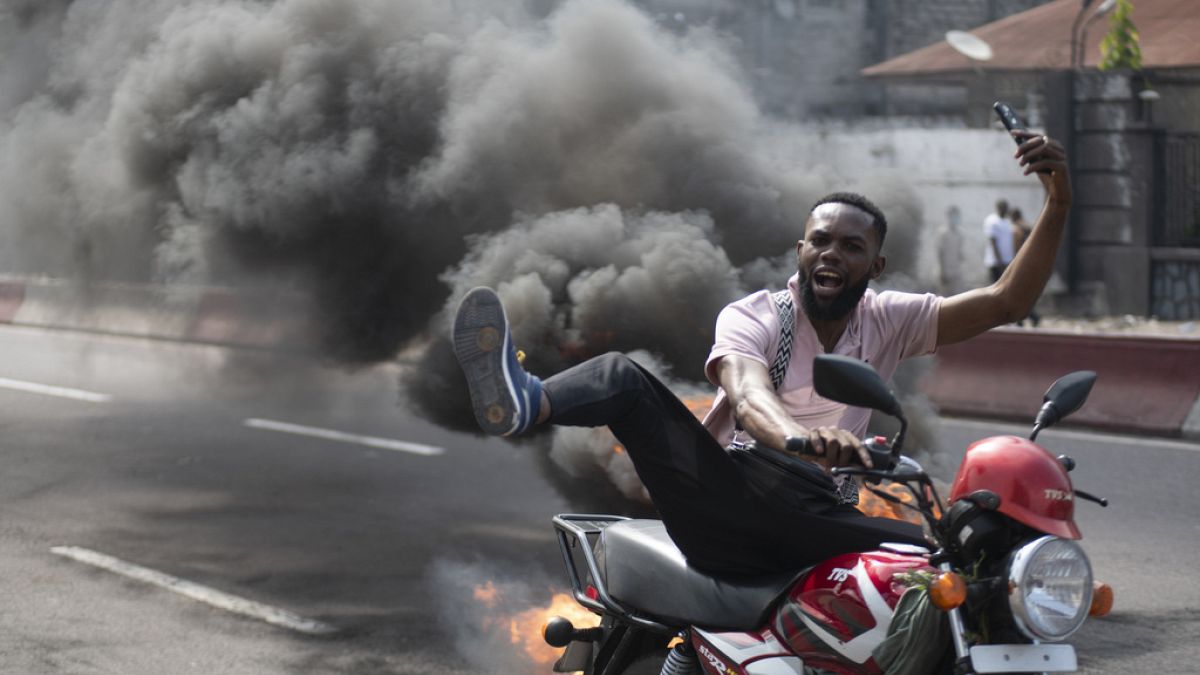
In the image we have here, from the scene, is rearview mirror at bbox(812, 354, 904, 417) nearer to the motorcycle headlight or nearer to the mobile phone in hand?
Answer: the motorcycle headlight

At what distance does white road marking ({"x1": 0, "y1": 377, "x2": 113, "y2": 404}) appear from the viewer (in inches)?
479

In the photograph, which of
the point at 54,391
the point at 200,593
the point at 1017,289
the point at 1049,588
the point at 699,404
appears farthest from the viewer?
the point at 54,391

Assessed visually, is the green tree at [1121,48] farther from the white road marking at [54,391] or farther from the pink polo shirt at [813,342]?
the pink polo shirt at [813,342]

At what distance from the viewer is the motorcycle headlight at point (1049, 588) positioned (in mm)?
2625

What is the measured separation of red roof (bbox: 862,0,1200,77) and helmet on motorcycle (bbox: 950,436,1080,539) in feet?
57.1

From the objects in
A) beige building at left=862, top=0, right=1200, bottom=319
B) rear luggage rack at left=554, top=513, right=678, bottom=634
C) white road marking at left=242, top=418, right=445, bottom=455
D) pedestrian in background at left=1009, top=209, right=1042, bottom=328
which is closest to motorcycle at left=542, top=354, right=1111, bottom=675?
rear luggage rack at left=554, top=513, right=678, bottom=634

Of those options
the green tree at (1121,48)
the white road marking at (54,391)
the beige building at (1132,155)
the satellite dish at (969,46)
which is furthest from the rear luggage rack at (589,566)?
the satellite dish at (969,46)

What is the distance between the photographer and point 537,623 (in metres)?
5.27

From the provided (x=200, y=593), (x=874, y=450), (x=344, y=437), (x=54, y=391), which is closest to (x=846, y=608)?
(x=874, y=450)

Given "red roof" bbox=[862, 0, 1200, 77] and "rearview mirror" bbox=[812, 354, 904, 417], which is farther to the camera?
"red roof" bbox=[862, 0, 1200, 77]

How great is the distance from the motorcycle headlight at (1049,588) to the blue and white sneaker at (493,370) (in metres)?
1.04

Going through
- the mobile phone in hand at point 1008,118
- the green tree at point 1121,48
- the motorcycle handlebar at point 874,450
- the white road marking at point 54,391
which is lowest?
the white road marking at point 54,391

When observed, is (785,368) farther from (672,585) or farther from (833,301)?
(672,585)

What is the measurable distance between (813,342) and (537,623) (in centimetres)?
220
